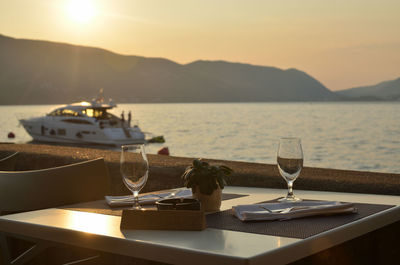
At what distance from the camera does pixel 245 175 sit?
368 centimetres

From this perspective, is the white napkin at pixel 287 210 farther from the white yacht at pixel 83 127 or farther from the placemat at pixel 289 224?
the white yacht at pixel 83 127

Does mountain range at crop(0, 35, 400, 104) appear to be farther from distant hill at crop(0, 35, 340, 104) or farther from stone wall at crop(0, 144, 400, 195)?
stone wall at crop(0, 144, 400, 195)

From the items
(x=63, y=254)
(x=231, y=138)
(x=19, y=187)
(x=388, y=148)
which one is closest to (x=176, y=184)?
(x=63, y=254)

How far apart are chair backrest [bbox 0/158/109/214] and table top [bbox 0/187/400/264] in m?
0.63

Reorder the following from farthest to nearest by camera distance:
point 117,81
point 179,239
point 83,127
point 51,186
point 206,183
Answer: point 117,81 < point 83,127 < point 51,186 < point 206,183 < point 179,239

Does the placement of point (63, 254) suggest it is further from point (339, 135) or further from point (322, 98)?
point (322, 98)

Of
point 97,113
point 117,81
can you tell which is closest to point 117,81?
point 117,81

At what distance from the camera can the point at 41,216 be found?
7.35 ft

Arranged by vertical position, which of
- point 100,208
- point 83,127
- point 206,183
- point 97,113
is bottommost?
point 83,127

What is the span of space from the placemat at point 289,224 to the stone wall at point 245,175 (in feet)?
3.87

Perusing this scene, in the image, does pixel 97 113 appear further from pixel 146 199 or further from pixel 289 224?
pixel 289 224

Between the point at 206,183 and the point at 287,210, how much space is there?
32 centimetres

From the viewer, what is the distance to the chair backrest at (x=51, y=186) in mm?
2902

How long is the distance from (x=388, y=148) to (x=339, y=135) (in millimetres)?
14220
